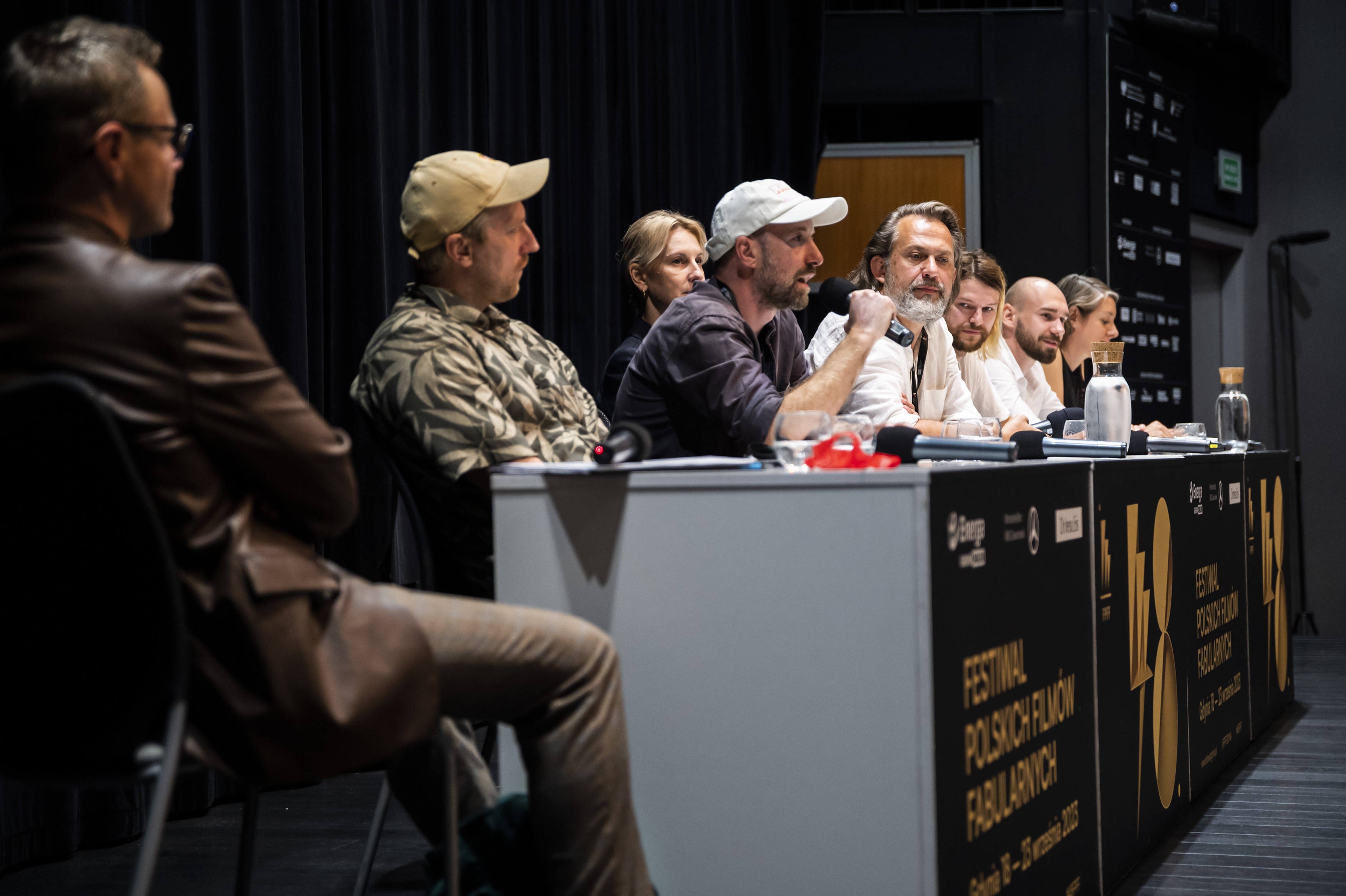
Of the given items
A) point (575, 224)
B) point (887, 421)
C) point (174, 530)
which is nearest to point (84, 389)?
point (174, 530)

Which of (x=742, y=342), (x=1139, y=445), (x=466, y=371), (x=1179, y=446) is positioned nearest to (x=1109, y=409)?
(x=1139, y=445)

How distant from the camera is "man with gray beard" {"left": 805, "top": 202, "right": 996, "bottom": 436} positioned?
334cm

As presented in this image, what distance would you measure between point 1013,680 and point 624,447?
62 cm

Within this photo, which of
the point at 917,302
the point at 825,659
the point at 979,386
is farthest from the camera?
the point at 979,386

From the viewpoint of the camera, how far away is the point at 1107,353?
2975 millimetres

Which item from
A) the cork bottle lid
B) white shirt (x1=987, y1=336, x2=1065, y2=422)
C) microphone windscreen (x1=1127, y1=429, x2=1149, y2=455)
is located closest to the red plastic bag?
microphone windscreen (x1=1127, y1=429, x2=1149, y2=455)

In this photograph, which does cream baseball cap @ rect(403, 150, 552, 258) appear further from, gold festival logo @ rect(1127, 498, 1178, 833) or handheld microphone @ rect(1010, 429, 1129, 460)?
gold festival logo @ rect(1127, 498, 1178, 833)

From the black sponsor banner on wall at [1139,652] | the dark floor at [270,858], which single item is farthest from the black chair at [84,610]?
the black sponsor banner on wall at [1139,652]

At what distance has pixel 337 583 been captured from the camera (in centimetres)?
131

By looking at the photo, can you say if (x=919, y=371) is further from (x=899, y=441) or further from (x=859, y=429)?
(x=899, y=441)

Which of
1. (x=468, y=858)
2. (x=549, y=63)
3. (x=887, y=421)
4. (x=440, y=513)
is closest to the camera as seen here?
(x=468, y=858)

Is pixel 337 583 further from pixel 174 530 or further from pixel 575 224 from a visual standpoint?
pixel 575 224

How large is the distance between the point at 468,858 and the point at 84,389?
0.75 metres

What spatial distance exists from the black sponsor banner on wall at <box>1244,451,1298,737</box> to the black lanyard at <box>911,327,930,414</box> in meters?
0.88
